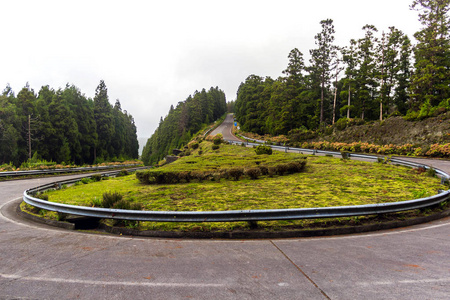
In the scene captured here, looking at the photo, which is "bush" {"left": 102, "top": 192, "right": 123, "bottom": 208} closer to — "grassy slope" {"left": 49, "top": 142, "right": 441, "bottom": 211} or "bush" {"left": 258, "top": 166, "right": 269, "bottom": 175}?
"grassy slope" {"left": 49, "top": 142, "right": 441, "bottom": 211}

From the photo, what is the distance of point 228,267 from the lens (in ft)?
14.3

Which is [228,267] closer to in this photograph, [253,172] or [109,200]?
[109,200]

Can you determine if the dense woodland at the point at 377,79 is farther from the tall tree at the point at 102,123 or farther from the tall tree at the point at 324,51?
the tall tree at the point at 102,123

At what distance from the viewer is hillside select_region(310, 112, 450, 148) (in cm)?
2339

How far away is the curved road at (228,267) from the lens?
3.51 meters

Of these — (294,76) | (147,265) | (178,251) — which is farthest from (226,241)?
(294,76)

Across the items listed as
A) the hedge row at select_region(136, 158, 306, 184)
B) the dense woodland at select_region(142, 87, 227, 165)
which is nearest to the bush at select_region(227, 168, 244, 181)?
the hedge row at select_region(136, 158, 306, 184)

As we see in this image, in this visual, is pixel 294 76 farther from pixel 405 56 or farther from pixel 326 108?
pixel 405 56

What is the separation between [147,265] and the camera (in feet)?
14.7

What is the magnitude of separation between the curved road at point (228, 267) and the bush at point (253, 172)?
754cm

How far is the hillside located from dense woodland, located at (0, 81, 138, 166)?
4860cm

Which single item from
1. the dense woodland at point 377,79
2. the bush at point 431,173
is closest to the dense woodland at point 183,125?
the dense woodland at point 377,79

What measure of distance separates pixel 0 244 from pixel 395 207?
35.3 ft

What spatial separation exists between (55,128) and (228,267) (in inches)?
2306
